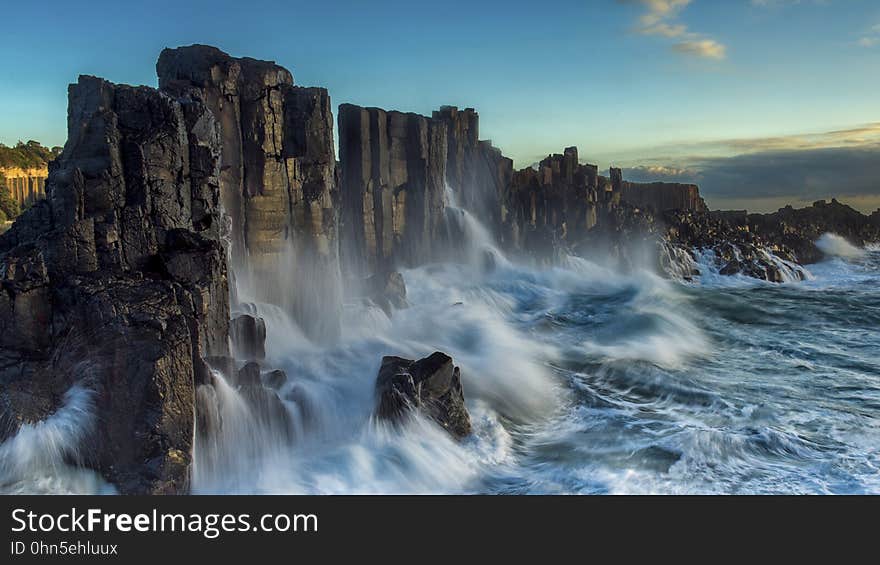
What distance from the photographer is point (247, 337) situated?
12.5 m

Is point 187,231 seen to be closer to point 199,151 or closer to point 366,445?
point 199,151

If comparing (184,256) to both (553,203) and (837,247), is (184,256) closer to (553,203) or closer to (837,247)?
(553,203)

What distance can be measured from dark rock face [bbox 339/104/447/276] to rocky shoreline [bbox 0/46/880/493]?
10 centimetres

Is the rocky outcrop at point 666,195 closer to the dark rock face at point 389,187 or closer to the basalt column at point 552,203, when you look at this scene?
the basalt column at point 552,203

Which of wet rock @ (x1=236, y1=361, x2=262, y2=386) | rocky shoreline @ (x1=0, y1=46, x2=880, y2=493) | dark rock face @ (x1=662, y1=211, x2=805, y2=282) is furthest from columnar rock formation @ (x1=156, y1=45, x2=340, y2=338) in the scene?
dark rock face @ (x1=662, y1=211, x2=805, y2=282)

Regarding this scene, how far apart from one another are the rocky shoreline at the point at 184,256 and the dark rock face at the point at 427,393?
0.11 feet

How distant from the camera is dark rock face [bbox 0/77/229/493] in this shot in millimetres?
8047

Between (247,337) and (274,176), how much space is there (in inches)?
190

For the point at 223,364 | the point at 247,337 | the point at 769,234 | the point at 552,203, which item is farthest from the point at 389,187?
the point at 769,234

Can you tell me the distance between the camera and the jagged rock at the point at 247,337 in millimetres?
12328

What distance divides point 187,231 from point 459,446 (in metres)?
5.62

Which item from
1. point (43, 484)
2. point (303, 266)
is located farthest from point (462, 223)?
point (43, 484)

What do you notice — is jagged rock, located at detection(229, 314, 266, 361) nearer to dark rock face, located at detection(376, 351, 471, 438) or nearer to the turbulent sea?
the turbulent sea

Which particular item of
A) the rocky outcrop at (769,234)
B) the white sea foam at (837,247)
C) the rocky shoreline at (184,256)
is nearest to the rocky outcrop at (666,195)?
the rocky outcrop at (769,234)
